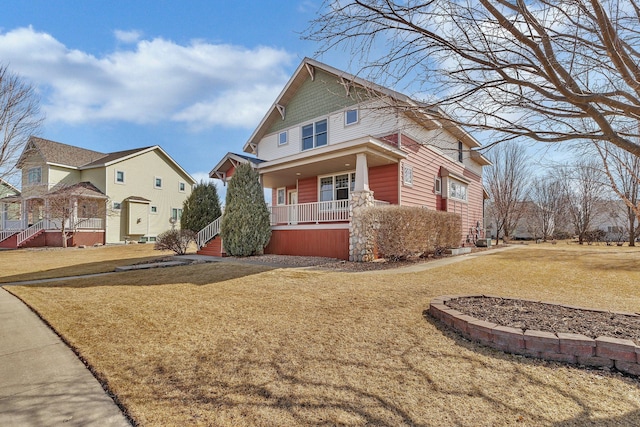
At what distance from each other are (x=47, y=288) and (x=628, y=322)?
9975 millimetres

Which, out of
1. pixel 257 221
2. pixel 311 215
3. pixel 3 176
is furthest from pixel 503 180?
pixel 3 176

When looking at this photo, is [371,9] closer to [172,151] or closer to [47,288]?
[47,288]

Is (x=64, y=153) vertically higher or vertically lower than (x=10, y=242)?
higher

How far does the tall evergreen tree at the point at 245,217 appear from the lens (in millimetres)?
12922

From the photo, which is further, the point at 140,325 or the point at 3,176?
the point at 3,176

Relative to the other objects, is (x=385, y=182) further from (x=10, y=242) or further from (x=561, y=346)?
(x=10, y=242)

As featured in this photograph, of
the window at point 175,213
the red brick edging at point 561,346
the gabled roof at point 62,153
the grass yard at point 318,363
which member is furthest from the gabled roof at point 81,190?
the red brick edging at point 561,346

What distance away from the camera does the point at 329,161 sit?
1285 cm

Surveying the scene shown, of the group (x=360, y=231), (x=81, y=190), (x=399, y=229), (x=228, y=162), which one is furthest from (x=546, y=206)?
(x=81, y=190)

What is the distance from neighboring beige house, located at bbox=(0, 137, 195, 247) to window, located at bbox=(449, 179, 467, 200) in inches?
716

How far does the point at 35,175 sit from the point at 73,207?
686cm

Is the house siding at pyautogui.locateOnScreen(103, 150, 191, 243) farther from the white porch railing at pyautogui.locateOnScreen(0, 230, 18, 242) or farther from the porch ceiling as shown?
the porch ceiling

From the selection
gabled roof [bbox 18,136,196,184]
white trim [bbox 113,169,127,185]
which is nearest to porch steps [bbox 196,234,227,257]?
white trim [bbox 113,169,127,185]

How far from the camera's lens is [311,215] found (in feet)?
44.0
